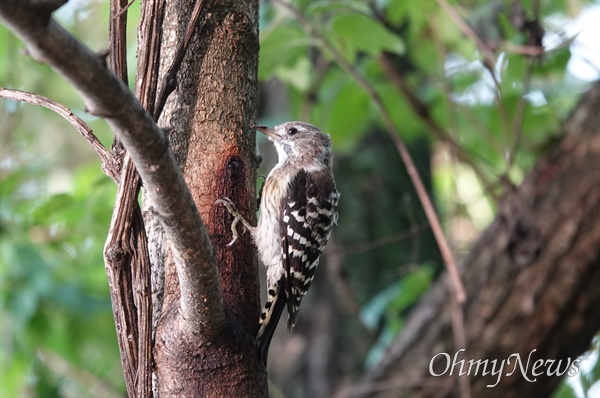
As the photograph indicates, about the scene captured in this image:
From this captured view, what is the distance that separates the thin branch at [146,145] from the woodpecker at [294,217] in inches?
38.9

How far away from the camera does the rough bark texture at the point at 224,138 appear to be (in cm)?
232

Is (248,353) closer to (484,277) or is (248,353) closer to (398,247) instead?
(484,277)

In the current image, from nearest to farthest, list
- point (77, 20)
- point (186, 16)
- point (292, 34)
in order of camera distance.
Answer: point (186, 16) → point (292, 34) → point (77, 20)

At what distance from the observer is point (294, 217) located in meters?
3.70

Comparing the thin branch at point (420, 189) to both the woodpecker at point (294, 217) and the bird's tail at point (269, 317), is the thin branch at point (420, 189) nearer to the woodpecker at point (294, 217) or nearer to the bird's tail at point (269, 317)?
the woodpecker at point (294, 217)

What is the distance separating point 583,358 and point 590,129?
111cm

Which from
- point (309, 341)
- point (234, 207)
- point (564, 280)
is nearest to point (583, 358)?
point (564, 280)

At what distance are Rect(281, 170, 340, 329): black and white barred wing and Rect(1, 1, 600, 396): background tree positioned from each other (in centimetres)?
53

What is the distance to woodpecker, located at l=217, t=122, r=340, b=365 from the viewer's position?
11.4 feet

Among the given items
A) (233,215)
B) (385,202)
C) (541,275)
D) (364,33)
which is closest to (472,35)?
(364,33)

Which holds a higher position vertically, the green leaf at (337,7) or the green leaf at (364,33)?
the green leaf at (337,7)

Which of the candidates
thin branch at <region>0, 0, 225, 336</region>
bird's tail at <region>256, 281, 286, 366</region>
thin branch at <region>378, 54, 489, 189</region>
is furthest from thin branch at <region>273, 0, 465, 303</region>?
thin branch at <region>0, 0, 225, 336</region>

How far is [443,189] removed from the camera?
8.75 m

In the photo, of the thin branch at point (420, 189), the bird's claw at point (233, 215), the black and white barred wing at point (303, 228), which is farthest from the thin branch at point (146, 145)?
the thin branch at point (420, 189)
